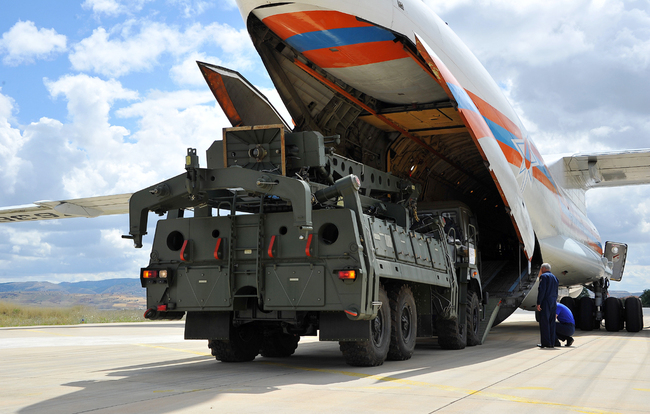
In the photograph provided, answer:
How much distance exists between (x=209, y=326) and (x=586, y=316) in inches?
505

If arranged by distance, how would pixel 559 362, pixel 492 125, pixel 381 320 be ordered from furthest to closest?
pixel 492 125, pixel 559 362, pixel 381 320

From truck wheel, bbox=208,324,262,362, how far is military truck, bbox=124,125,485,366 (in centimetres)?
2

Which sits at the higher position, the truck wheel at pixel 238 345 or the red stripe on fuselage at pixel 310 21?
the red stripe on fuselage at pixel 310 21

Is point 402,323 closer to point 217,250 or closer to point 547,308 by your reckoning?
point 217,250

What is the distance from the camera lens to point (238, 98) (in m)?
9.67

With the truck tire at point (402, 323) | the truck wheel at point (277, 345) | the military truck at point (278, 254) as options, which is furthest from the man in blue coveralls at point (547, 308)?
the truck wheel at point (277, 345)

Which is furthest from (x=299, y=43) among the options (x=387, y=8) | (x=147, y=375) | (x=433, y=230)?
(x=147, y=375)

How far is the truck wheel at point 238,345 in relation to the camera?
8.54 m

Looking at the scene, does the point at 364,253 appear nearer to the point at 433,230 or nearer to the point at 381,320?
the point at 381,320

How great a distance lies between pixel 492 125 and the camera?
1132 cm

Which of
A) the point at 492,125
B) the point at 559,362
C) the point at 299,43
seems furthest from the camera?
the point at 492,125

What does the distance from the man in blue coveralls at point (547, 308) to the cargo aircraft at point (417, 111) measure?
1089mm

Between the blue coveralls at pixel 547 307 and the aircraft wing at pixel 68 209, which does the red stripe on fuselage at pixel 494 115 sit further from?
the aircraft wing at pixel 68 209

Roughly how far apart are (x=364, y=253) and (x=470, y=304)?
497 centimetres
